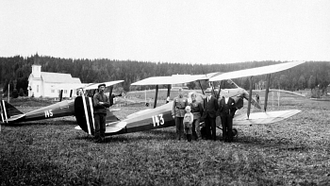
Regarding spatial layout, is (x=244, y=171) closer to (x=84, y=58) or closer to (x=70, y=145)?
(x=70, y=145)

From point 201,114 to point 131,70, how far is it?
104 m

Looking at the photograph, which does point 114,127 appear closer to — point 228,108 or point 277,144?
point 228,108

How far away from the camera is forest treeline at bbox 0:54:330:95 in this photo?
283ft

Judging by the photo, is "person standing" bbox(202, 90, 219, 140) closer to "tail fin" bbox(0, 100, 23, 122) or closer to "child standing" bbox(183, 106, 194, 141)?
"child standing" bbox(183, 106, 194, 141)

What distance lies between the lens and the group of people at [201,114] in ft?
29.0

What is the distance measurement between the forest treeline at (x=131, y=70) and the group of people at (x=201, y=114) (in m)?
79.7

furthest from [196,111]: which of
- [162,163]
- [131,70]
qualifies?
[131,70]

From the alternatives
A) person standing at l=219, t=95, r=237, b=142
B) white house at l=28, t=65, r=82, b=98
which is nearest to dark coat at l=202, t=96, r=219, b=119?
person standing at l=219, t=95, r=237, b=142

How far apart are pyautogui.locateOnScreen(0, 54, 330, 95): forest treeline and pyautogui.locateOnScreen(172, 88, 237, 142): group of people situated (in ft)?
261

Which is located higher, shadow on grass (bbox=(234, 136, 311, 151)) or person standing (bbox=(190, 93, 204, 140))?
person standing (bbox=(190, 93, 204, 140))

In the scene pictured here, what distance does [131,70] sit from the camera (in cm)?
11162

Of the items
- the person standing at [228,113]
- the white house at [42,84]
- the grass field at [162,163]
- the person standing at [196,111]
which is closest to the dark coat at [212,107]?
the person standing at [228,113]

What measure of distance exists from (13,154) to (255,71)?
23.4ft

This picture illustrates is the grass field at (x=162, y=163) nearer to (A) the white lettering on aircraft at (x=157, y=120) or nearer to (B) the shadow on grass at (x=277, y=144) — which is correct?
(B) the shadow on grass at (x=277, y=144)
